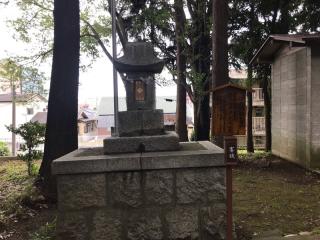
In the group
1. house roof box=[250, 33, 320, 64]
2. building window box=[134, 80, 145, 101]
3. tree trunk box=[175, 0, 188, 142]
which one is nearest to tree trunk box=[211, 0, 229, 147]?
house roof box=[250, 33, 320, 64]

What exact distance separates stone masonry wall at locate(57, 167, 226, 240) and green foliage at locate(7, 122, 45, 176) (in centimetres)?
601

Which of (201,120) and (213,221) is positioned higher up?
(201,120)

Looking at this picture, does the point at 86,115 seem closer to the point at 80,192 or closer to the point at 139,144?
the point at 139,144

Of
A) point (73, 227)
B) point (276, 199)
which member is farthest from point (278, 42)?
point (73, 227)

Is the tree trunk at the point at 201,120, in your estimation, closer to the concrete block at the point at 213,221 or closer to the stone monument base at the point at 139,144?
the stone monument base at the point at 139,144

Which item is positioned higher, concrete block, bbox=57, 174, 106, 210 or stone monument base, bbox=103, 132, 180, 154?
stone monument base, bbox=103, 132, 180, 154

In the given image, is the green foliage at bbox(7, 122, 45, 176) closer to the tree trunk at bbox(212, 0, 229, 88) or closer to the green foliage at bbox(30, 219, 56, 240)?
the green foliage at bbox(30, 219, 56, 240)

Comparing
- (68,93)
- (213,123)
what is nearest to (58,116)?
(68,93)

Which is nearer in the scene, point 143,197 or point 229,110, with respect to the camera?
point 143,197

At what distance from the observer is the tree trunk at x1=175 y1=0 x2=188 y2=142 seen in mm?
19172

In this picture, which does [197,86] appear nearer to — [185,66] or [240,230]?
[185,66]

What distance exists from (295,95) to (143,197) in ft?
27.8

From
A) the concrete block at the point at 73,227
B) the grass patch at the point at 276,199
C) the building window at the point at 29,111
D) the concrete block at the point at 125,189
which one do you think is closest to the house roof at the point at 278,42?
the grass patch at the point at 276,199

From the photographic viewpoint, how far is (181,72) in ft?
63.0
